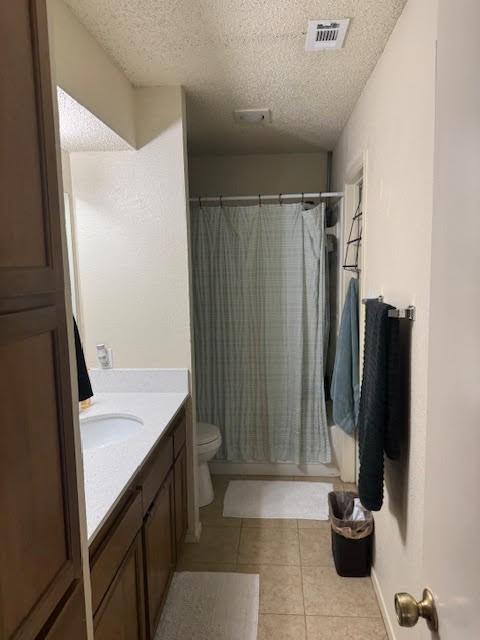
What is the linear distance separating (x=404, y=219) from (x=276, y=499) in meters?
2.05

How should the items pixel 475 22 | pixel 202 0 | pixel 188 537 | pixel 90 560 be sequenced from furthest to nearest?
pixel 188 537 < pixel 202 0 < pixel 90 560 < pixel 475 22

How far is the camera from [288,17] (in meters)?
1.55

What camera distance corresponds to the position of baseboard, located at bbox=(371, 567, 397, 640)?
5.57 ft

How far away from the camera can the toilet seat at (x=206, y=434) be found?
2.58m

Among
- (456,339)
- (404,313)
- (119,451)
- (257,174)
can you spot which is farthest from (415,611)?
(257,174)

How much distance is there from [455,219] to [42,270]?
2.28 ft

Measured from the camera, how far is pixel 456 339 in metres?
0.62

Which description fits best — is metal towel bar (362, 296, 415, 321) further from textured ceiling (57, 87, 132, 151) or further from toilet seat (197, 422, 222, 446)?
toilet seat (197, 422, 222, 446)

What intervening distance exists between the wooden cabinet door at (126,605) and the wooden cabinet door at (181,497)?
1.82ft

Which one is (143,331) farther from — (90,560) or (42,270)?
(42,270)

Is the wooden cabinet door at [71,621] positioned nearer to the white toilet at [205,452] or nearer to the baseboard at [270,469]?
the white toilet at [205,452]

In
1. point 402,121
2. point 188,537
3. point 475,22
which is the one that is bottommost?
point 188,537

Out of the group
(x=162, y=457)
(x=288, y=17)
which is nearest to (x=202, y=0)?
(x=288, y=17)

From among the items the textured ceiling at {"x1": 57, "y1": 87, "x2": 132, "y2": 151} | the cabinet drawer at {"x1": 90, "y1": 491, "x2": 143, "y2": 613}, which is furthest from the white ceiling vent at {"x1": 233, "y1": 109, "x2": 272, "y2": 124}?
the cabinet drawer at {"x1": 90, "y1": 491, "x2": 143, "y2": 613}
